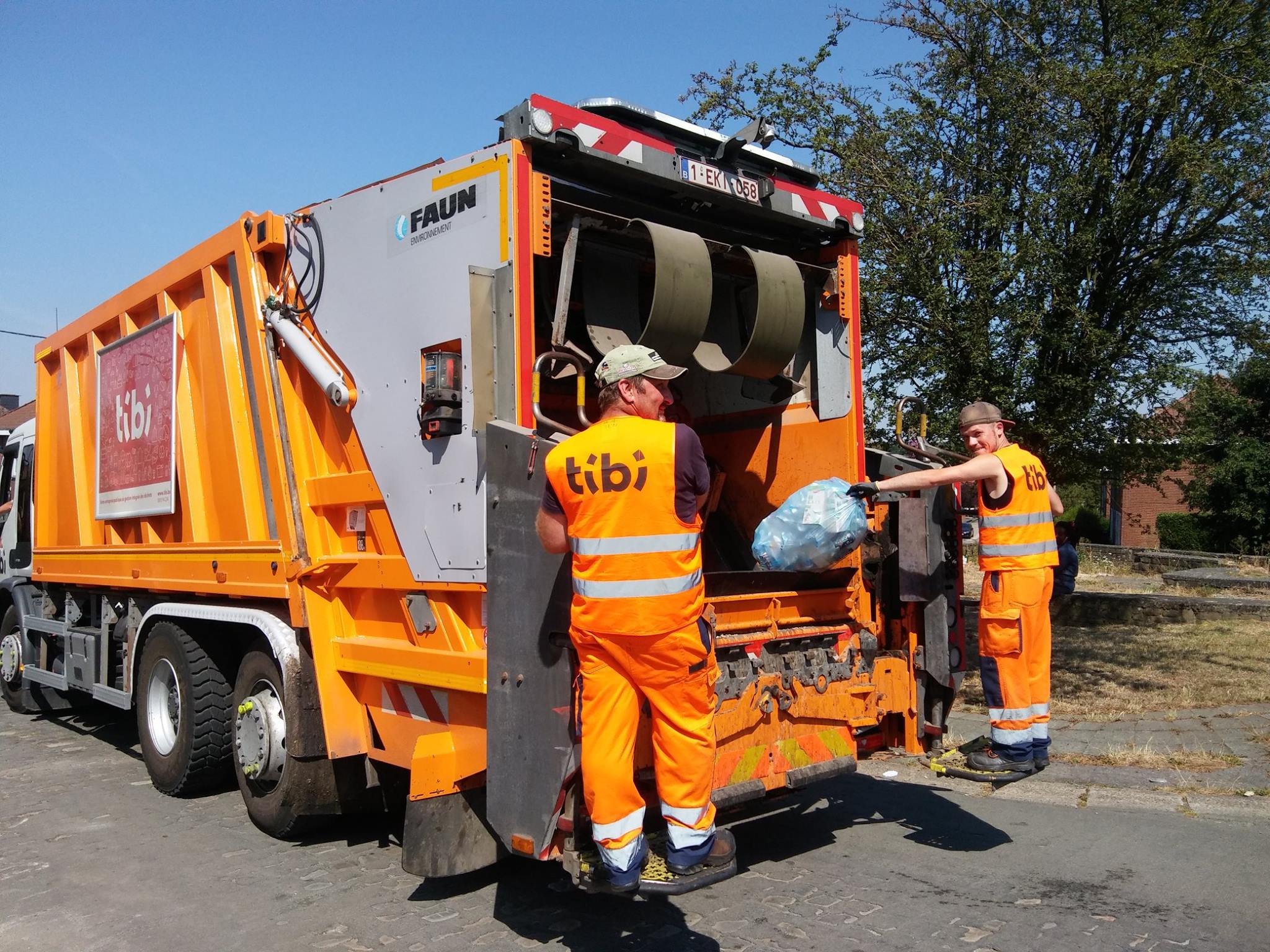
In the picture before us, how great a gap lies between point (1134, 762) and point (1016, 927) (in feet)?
9.22

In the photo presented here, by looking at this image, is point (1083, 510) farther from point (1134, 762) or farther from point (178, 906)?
point (178, 906)

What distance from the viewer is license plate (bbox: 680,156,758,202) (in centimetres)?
418

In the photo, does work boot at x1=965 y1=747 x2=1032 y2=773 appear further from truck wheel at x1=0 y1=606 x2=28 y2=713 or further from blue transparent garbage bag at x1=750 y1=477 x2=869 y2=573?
truck wheel at x1=0 y1=606 x2=28 y2=713

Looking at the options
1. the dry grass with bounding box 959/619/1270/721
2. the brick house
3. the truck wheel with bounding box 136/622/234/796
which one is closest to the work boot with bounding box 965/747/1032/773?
the dry grass with bounding box 959/619/1270/721

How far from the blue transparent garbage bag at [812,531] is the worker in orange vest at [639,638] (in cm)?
115

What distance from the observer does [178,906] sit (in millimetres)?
4082

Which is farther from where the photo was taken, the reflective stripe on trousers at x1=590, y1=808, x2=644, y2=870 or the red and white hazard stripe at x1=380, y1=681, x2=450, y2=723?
the red and white hazard stripe at x1=380, y1=681, x2=450, y2=723

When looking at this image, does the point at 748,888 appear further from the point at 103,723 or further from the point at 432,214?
the point at 103,723

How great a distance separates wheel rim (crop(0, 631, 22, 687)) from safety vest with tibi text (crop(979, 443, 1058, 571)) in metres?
7.63

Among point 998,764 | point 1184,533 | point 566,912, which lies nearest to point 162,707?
point 566,912

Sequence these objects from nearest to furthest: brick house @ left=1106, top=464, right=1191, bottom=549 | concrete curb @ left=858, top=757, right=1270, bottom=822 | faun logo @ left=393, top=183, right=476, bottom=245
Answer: faun logo @ left=393, top=183, right=476, bottom=245 → concrete curb @ left=858, top=757, right=1270, bottom=822 → brick house @ left=1106, top=464, right=1191, bottom=549

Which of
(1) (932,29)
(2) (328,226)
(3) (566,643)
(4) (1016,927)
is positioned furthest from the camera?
(1) (932,29)

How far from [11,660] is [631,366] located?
296 inches

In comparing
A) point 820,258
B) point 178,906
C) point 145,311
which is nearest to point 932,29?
point 820,258
